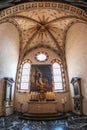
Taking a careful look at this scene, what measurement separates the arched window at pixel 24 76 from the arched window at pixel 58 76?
2.52m

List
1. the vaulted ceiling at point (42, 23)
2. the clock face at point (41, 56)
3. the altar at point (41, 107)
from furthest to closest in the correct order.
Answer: the clock face at point (41, 56) < the altar at point (41, 107) < the vaulted ceiling at point (42, 23)

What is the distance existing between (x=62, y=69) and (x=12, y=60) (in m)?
4.99

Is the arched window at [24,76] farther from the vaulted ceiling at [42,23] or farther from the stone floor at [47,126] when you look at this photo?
the stone floor at [47,126]

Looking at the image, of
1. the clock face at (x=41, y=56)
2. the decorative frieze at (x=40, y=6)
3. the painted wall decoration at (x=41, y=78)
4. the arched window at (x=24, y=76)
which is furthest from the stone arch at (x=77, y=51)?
the arched window at (x=24, y=76)

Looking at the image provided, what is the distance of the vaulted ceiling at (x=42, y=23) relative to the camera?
966 centimetres

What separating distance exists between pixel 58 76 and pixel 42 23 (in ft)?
17.5

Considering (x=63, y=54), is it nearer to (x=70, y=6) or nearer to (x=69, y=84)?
(x=69, y=84)

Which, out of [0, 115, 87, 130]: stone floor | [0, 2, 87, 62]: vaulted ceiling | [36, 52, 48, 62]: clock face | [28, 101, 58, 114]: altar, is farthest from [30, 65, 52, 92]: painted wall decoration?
[0, 115, 87, 130]: stone floor

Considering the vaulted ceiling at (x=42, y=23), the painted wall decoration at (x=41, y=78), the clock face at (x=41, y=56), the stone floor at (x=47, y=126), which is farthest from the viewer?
the clock face at (x=41, y=56)

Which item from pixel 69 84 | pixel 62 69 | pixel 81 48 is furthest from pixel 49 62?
pixel 81 48

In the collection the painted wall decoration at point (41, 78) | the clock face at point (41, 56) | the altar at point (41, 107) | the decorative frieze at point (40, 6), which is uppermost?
the decorative frieze at point (40, 6)

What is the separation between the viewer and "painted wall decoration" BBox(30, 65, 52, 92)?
1553 cm

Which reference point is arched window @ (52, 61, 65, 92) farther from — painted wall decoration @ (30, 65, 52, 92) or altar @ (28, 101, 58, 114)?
altar @ (28, 101, 58, 114)

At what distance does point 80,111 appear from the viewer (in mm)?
12180
